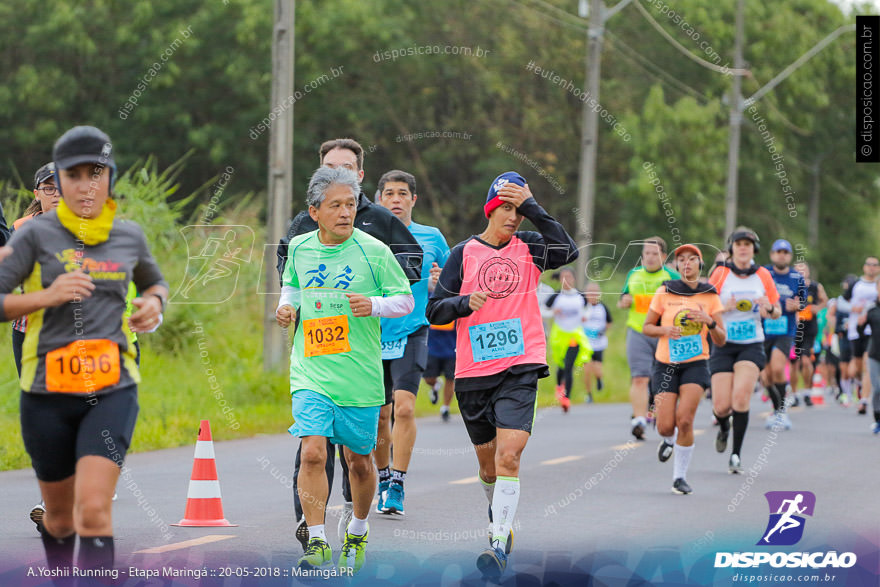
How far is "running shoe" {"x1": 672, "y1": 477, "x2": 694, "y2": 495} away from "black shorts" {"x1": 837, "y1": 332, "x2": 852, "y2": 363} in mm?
13285

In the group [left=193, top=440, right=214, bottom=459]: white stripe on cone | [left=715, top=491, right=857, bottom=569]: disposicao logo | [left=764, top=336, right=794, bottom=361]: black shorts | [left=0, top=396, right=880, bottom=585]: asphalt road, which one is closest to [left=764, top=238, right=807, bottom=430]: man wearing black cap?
[left=764, top=336, right=794, bottom=361]: black shorts

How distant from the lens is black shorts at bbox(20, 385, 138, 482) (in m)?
5.16

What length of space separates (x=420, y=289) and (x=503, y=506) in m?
2.82

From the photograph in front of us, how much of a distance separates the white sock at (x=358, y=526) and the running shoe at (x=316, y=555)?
35 centimetres

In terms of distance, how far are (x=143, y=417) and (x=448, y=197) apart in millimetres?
23343

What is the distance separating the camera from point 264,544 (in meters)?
7.69

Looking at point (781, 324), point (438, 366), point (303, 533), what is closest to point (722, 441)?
point (438, 366)

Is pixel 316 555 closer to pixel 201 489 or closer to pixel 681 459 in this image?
pixel 201 489

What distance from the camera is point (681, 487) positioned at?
10.6 meters

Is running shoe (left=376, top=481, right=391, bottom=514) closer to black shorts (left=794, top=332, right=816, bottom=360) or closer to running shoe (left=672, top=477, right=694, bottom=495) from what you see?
running shoe (left=672, top=477, right=694, bottom=495)

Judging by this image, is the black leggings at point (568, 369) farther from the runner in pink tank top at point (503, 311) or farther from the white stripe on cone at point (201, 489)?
the runner in pink tank top at point (503, 311)

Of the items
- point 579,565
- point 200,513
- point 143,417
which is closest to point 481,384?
point 579,565

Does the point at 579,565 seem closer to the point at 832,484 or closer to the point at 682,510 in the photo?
the point at 682,510

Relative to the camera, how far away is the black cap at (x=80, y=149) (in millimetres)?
5188
